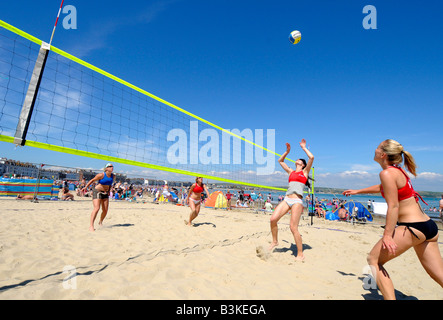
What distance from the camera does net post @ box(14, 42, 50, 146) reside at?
2969 mm

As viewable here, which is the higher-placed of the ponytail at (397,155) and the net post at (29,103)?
the net post at (29,103)

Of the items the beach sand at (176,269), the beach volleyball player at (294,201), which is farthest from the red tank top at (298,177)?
the beach sand at (176,269)

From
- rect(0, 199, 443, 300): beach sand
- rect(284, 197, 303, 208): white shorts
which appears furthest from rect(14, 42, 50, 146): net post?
rect(284, 197, 303, 208): white shorts

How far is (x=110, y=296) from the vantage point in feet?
5.38

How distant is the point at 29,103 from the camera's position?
9.90ft

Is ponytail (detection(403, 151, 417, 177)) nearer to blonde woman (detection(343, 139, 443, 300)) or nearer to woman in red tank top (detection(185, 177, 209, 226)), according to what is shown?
blonde woman (detection(343, 139, 443, 300))

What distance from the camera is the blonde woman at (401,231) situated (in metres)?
1.55

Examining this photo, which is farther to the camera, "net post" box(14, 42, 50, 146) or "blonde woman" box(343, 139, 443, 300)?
"net post" box(14, 42, 50, 146)

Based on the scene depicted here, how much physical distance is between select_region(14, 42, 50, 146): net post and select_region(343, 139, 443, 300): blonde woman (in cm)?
417

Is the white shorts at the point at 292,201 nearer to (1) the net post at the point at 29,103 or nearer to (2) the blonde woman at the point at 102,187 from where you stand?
(2) the blonde woman at the point at 102,187

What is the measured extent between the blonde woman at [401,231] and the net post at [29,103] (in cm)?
417

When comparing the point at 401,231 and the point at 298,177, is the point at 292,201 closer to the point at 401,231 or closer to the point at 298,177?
the point at 298,177

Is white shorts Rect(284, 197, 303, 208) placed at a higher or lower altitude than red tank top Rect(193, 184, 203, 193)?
lower
